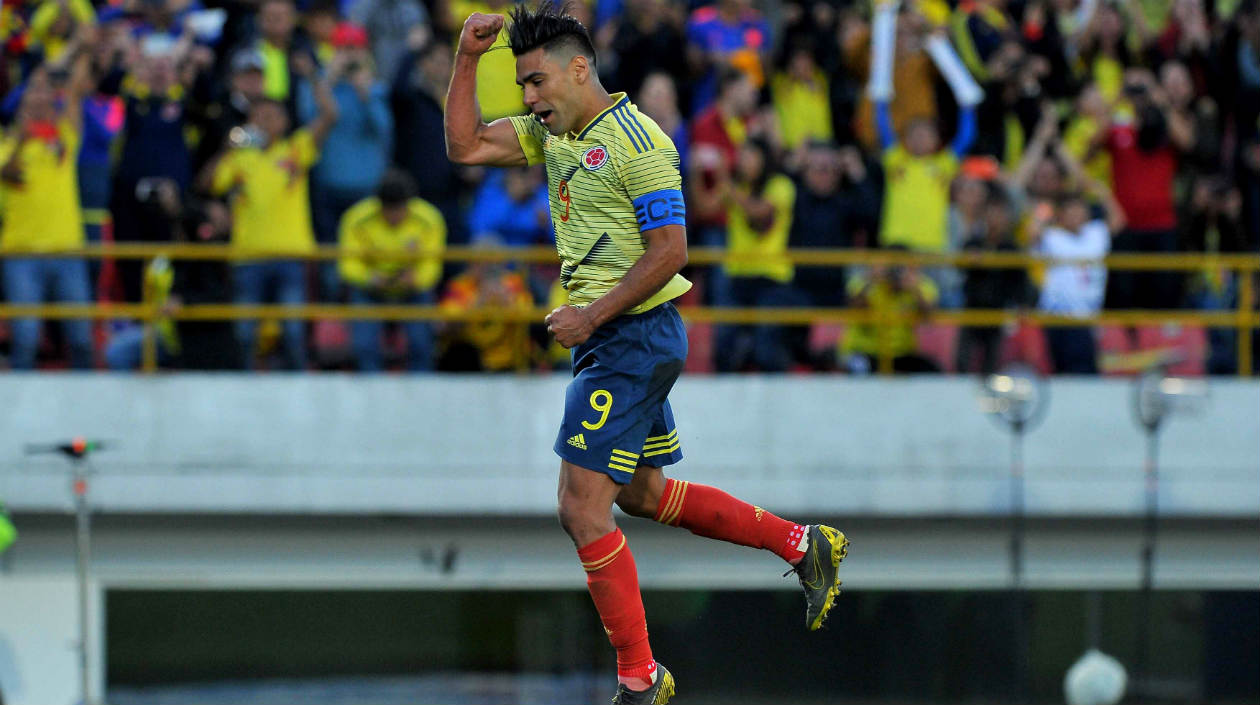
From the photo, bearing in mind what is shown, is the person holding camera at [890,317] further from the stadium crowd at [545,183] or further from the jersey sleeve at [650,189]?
the jersey sleeve at [650,189]

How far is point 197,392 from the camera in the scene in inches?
452

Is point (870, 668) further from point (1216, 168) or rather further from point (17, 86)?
point (17, 86)

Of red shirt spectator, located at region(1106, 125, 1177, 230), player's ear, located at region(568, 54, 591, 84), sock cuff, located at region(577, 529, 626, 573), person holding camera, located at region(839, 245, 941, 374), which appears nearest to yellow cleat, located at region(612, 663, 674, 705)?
sock cuff, located at region(577, 529, 626, 573)

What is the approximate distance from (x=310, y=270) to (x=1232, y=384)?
20.2 feet

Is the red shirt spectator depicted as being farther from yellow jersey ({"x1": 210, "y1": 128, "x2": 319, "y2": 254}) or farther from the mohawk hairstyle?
the mohawk hairstyle

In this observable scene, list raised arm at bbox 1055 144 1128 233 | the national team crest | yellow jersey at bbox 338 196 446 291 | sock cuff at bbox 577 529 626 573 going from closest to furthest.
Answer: the national team crest
sock cuff at bbox 577 529 626 573
yellow jersey at bbox 338 196 446 291
raised arm at bbox 1055 144 1128 233

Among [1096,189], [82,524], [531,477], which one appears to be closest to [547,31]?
[82,524]

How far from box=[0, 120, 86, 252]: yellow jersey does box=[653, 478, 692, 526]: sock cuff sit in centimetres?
638

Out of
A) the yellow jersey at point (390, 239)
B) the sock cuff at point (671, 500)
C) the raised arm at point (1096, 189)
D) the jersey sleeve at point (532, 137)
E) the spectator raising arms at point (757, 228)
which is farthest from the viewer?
the raised arm at point (1096, 189)

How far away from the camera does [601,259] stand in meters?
5.56

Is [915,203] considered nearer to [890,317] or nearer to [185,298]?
[890,317]

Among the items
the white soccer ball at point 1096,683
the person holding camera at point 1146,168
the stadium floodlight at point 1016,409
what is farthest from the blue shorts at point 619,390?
the person holding camera at point 1146,168

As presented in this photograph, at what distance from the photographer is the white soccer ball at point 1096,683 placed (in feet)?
30.8

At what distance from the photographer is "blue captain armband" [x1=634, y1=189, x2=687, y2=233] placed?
5.40m
